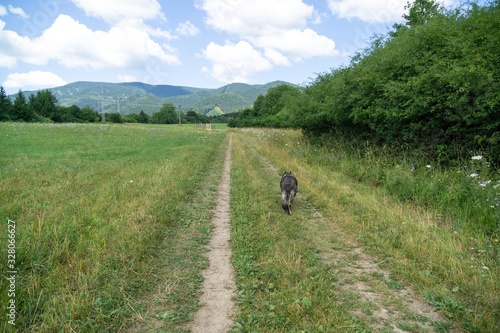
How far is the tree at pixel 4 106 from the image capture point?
2672 inches

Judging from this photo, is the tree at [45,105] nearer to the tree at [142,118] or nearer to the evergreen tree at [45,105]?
the evergreen tree at [45,105]

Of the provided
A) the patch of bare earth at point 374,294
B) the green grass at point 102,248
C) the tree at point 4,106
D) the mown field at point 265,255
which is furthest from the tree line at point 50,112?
the patch of bare earth at point 374,294

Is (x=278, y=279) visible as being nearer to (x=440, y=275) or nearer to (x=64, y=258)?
(x=440, y=275)

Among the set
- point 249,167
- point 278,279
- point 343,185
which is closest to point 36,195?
point 278,279

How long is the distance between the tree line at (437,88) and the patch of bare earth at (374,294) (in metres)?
6.00

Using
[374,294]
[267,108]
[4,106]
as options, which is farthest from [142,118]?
[374,294]

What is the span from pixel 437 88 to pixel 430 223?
5.36 metres

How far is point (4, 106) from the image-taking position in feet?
228

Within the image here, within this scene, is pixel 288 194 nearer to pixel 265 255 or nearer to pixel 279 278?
pixel 265 255

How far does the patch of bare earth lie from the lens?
3.35 m

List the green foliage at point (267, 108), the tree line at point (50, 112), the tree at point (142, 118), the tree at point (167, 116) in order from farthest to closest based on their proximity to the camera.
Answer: the tree at point (167, 116) < the tree at point (142, 118) < the tree line at point (50, 112) < the green foliage at point (267, 108)

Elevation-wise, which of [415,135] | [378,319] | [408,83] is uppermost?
[408,83]

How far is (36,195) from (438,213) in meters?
10.3

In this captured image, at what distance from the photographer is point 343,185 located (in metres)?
9.65
